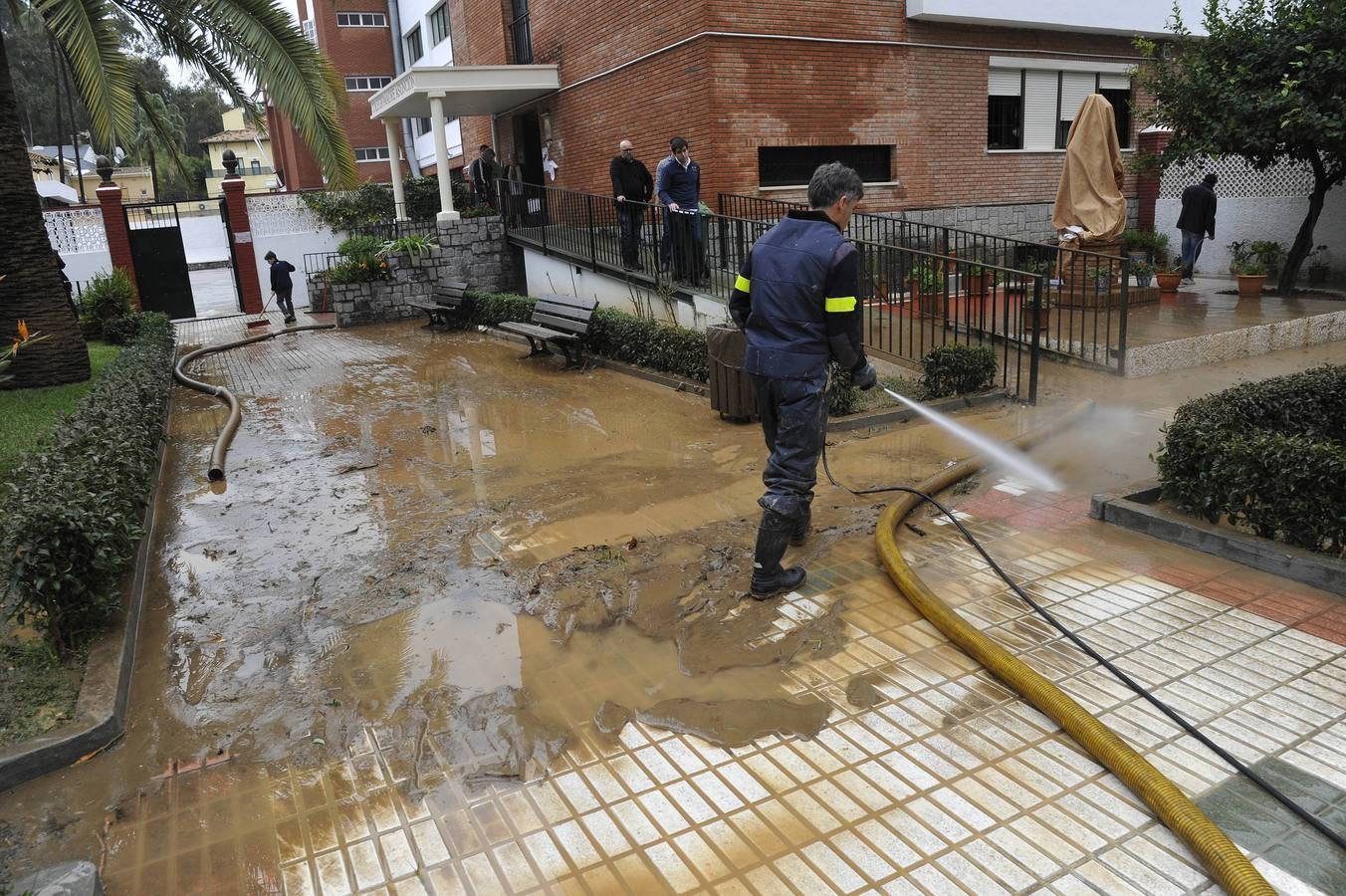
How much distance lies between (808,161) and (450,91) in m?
7.00

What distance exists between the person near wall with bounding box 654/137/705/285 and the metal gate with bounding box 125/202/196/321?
1397 centimetres

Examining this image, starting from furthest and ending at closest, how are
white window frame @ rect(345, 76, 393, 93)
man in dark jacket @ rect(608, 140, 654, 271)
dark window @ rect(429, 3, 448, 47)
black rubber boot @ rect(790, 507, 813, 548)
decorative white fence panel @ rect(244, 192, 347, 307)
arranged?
white window frame @ rect(345, 76, 393, 93)
dark window @ rect(429, 3, 448, 47)
decorative white fence panel @ rect(244, 192, 347, 307)
man in dark jacket @ rect(608, 140, 654, 271)
black rubber boot @ rect(790, 507, 813, 548)

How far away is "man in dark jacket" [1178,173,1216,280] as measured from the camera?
1405cm

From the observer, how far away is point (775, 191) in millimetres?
13562

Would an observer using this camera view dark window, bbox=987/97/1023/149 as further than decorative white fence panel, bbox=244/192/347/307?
No

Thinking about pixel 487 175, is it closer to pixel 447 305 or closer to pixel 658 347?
pixel 447 305

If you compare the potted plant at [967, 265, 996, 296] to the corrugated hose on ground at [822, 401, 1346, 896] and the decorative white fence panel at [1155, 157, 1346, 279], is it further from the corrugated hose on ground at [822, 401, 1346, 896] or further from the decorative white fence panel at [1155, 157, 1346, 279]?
the decorative white fence panel at [1155, 157, 1346, 279]

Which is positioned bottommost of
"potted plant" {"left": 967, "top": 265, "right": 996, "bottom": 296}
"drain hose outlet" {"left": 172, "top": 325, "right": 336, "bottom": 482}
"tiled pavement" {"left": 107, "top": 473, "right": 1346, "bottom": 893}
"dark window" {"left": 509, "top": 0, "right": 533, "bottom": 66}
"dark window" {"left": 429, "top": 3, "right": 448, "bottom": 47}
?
"tiled pavement" {"left": 107, "top": 473, "right": 1346, "bottom": 893}

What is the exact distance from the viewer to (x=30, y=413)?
8539mm

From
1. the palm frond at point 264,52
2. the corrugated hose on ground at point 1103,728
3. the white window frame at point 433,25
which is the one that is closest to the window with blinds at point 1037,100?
the palm frond at point 264,52

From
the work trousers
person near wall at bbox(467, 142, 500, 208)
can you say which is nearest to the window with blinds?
person near wall at bbox(467, 142, 500, 208)

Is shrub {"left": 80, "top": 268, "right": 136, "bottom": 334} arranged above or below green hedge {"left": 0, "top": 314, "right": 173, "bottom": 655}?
above

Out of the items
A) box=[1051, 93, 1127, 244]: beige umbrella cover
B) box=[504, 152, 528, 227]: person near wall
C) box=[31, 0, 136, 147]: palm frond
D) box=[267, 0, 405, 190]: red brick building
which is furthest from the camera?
box=[267, 0, 405, 190]: red brick building

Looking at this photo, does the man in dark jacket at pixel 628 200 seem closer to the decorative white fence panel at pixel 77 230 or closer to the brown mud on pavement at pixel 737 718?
the brown mud on pavement at pixel 737 718
